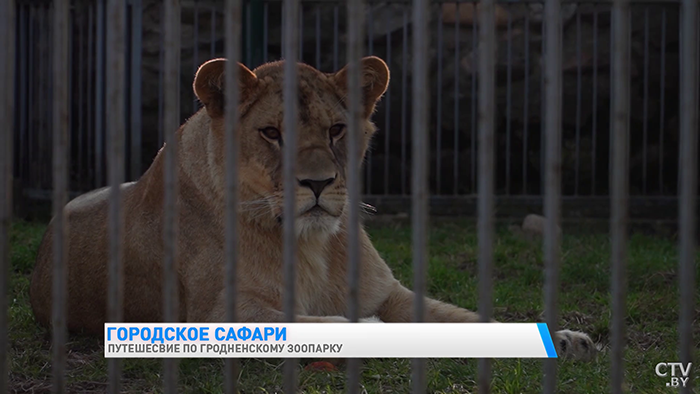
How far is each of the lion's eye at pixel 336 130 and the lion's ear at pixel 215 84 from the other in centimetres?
33

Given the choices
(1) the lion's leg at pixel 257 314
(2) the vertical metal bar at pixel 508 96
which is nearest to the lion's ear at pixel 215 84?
(1) the lion's leg at pixel 257 314

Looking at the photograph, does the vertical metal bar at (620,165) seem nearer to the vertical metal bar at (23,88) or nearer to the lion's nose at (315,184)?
the lion's nose at (315,184)

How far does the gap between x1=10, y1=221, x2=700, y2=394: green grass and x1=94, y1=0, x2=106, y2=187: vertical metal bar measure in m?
0.64

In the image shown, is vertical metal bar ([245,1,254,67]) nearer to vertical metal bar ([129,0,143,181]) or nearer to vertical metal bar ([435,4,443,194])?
vertical metal bar ([129,0,143,181])

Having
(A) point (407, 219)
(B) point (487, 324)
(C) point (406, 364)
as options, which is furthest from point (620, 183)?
(A) point (407, 219)

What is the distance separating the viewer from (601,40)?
26.1 ft

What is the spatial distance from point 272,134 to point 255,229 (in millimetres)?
355

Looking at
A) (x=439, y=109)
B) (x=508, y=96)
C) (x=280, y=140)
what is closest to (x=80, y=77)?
(x=439, y=109)

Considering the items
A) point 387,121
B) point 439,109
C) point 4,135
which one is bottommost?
point 4,135

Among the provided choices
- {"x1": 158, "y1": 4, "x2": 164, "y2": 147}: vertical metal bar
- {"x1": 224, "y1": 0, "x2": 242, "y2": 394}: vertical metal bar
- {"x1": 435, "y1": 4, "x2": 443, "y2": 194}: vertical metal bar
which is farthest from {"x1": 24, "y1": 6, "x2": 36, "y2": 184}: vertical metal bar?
{"x1": 224, "y1": 0, "x2": 242, "y2": 394}: vertical metal bar

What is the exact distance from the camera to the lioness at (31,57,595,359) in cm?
328

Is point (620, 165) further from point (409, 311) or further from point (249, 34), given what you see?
point (249, 34)

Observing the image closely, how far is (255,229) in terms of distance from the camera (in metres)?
3.42

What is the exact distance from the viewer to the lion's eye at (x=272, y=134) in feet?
11.0
